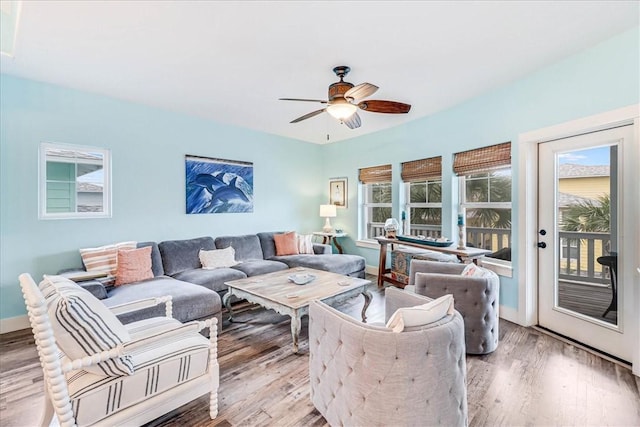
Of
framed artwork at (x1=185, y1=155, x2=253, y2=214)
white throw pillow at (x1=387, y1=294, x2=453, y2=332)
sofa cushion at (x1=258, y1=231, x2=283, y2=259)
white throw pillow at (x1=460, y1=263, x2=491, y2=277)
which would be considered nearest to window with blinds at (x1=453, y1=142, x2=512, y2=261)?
white throw pillow at (x1=460, y1=263, x2=491, y2=277)

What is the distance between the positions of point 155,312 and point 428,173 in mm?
3852

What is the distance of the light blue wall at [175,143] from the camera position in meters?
2.69

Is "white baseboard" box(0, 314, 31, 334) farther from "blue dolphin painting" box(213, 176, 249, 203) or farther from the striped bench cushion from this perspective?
"blue dolphin painting" box(213, 176, 249, 203)

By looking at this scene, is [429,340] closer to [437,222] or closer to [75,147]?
[437,222]

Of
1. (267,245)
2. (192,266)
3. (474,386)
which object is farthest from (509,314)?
(192,266)

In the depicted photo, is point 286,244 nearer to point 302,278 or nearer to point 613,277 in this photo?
point 302,278

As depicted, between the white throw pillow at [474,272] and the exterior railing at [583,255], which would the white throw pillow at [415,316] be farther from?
the exterior railing at [583,255]

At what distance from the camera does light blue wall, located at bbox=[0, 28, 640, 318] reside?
2689mm

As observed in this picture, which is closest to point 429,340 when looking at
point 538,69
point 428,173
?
point 538,69

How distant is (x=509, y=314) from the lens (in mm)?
3307

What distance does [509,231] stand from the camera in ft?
11.6

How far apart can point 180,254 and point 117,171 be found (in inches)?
51.1

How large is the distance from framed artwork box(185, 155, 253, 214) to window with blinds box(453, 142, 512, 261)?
328 cm

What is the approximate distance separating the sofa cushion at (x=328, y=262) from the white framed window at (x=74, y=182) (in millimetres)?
2464
